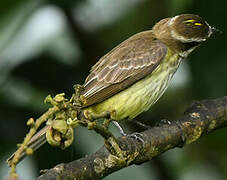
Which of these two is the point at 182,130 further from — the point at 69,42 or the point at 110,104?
the point at 69,42

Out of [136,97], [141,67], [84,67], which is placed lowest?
[136,97]

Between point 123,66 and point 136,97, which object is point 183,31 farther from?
point 136,97

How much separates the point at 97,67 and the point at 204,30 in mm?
970

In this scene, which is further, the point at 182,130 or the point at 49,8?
the point at 49,8

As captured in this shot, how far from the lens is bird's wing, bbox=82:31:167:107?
4382 mm

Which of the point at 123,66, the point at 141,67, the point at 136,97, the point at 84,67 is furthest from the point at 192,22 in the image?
the point at 84,67

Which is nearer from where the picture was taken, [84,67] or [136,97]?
[136,97]

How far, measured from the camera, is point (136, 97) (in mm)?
4340

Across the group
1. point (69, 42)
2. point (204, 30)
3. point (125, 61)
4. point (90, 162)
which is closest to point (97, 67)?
point (125, 61)

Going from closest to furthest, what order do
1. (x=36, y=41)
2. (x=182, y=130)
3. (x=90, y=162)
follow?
(x=90, y=162) → (x=182, y=130) → (x=36, y=41)

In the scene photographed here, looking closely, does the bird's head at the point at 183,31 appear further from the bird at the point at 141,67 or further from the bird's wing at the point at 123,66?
the bird's wing at the point at 123,66

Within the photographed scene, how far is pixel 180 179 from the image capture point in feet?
16.1

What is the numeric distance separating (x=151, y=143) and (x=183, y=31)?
5.83 feet

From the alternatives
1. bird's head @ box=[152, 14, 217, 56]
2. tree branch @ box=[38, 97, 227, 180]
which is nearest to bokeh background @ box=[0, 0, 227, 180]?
bird's head @ box=[152, 14, 217, 56]
